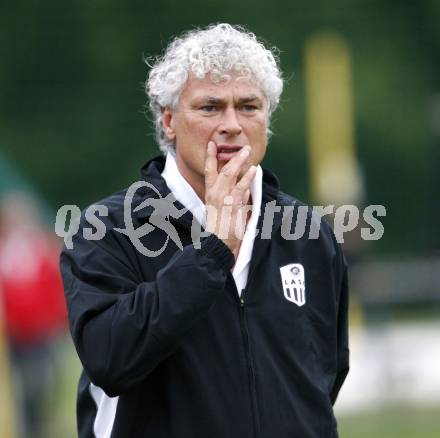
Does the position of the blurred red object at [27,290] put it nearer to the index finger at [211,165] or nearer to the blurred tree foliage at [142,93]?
the index finger at [211,165]

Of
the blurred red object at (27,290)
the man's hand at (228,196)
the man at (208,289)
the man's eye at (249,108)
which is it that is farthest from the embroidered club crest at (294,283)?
the blurred red object at (27,290)

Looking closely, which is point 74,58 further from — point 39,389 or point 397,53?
point 39,389

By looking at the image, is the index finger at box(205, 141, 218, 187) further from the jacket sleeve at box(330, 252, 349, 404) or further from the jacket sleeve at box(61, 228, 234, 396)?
the jacket sleeve at box(330, 252, 349, 404)

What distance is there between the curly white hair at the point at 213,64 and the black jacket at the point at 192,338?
241 mm

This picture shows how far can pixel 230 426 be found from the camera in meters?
3.28

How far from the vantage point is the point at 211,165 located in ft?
11.0

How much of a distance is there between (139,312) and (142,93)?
773 inches

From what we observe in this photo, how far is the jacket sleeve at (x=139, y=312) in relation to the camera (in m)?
3.13

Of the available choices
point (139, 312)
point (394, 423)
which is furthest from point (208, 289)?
point (394, 423)

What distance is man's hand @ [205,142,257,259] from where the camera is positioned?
327 centimetres

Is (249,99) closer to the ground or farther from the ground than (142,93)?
closer to the ground

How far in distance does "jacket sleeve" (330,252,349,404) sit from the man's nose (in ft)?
1.89

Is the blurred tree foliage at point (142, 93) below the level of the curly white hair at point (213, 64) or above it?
above

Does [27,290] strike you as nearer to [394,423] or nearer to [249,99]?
[394,423]
